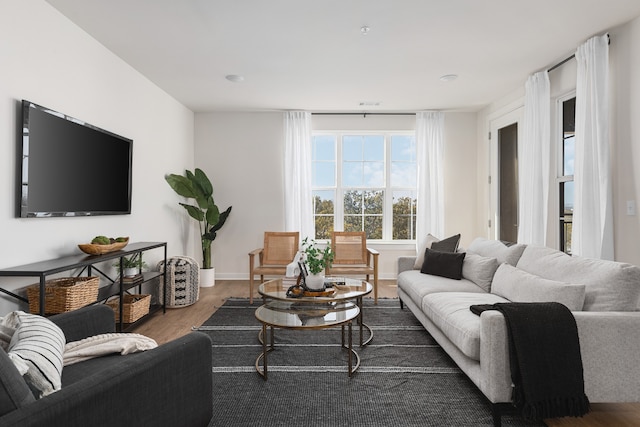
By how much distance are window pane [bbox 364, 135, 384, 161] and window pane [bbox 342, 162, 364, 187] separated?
19 cm

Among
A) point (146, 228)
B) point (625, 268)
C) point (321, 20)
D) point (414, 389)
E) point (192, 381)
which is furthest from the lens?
point (146, 228)

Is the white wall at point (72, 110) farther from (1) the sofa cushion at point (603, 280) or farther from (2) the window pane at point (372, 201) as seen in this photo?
(1) the sofa cushion at point (603, 280)

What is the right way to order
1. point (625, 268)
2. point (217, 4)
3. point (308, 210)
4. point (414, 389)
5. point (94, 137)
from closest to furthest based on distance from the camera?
point (625, 268)
point (414, 389)
point (217, 4)
point (94, 137)
point (308, 210)

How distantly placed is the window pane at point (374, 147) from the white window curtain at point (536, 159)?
6.90 ft

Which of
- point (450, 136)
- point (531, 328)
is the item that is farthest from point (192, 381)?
point (450, 136)

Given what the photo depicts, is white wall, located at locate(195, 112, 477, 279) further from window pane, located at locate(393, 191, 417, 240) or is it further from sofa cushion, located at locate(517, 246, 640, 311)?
sofa cushion, located at locate(517, 246, 640, 311)

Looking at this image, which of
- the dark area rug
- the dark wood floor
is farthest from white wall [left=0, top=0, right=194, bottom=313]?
the dark area rug

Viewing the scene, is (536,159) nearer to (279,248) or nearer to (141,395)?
(279,248)

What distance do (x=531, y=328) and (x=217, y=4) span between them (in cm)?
276

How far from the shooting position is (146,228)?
167 inches

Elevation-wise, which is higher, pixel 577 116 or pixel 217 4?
pixel 217 4

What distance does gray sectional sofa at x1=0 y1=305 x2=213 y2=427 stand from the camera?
41.7 inches

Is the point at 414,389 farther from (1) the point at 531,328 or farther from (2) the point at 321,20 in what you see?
(2) the point at 321,20

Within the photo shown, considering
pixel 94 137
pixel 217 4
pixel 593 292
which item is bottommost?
pixel 593 292
